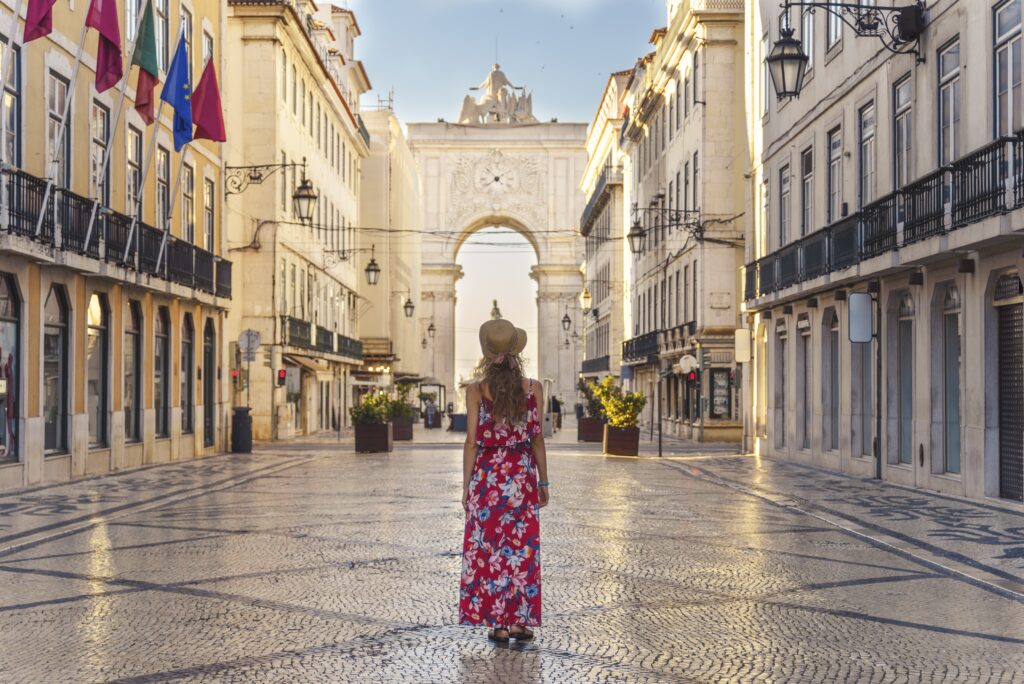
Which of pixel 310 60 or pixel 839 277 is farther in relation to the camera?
pixel 310 60

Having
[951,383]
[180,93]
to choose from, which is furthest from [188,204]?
[951,383]

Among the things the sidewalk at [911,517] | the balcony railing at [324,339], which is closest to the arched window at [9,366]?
the sidewalk at [911,517]

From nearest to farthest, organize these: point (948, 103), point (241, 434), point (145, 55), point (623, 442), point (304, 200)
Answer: point (948, 103)
point (145, 55)
point (623, 442)
point (304, 200)
point (241, 434)

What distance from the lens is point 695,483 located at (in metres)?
21.9

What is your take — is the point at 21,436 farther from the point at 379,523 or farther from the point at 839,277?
the point at 839,277

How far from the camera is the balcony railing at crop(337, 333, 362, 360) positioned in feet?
181

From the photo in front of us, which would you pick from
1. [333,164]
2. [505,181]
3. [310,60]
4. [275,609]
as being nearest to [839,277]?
[275,609]

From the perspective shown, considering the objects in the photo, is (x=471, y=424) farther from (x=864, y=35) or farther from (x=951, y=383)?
(x=864, y=35)

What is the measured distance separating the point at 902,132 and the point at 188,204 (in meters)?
15.2

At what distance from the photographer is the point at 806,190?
28.4 metres

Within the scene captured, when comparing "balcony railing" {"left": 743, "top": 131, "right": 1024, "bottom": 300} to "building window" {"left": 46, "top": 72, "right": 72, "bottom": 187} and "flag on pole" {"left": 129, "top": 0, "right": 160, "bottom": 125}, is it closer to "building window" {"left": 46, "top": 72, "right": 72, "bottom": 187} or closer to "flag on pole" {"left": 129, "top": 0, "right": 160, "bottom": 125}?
"flag on pole" {"left": 129, "top": 0, "right": 160, "bottom": 125}

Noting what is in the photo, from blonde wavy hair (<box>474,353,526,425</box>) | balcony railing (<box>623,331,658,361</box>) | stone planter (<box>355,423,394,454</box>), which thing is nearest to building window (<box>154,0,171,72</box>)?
stone planter (<box>355,423,394,454</box>)

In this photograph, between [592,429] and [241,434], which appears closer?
[241,434]

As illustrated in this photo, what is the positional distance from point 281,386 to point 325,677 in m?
36.2
